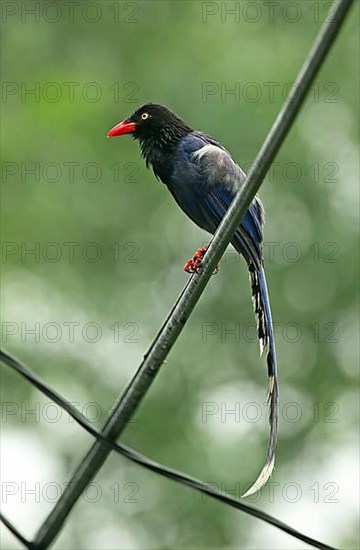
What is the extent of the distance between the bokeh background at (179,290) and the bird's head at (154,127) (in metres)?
5.14

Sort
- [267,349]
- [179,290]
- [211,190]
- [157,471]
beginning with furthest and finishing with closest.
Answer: [179,290]
[211,190]
[267,349]
[157,471]

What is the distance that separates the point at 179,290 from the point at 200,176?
22.2 feet

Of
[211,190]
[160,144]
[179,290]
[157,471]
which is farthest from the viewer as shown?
[179,290]

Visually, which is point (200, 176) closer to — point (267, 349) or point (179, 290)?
point (267, 349)

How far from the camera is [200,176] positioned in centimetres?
534

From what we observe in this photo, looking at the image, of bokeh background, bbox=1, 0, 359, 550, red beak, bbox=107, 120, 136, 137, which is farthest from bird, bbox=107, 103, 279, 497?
bokeh background, bbox=1, 0, 359, 550

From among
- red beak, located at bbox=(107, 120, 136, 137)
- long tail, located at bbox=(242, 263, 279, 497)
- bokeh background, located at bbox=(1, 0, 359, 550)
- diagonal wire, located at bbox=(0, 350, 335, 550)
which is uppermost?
red beak, located at bbox=(107, 120, 136, 137)

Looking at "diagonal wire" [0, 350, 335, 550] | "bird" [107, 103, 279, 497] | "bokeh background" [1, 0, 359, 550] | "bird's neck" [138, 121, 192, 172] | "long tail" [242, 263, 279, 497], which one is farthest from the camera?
"bokeh background" [1, 0, 359, 550]

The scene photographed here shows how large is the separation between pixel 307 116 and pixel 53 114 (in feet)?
8.85

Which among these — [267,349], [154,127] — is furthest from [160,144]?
[267,349]

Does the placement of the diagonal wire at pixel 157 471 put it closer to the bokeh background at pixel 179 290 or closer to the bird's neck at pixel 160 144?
the bird's neck at pixel 160 144

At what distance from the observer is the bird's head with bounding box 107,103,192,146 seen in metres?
5.62

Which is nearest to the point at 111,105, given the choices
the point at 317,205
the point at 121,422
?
the point at 317,205

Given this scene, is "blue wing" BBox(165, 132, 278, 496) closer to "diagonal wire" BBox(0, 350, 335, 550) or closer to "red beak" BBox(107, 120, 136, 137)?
"red beak" BBox(107, 120, 136, 137)
